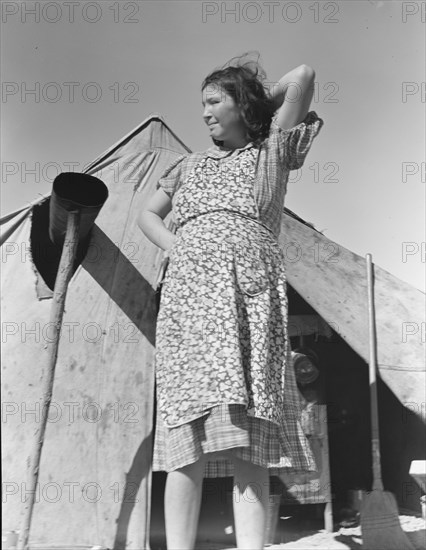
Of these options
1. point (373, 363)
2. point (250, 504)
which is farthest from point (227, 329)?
point (373, 363)

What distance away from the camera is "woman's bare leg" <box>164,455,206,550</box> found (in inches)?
66.3

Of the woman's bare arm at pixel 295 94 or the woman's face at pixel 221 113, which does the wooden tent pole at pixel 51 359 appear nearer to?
the woman's face at pixel 221 113

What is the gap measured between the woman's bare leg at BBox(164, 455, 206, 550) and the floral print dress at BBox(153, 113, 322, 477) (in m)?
0.04

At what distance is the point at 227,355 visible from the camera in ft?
5.74

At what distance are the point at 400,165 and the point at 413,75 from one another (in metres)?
0.40

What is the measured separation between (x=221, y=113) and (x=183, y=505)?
1.12 m

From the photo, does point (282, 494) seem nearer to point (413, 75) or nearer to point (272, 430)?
point (272, 430)

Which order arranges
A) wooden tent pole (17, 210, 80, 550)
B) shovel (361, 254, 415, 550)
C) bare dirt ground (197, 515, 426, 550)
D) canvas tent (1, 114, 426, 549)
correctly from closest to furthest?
wooden tent pole (17, 210, 80, 550), canvas tent (1, 114, 426, 549), shovel (361, 254, 415, 550), bare dirt ground (197, 515, 426, 550)

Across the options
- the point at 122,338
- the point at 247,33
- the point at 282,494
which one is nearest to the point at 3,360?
the point at 122,338

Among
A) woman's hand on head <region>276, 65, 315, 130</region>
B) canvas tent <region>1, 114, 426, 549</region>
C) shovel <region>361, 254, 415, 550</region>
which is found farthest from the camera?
shovel <region>361, 254, 415, 550</region>

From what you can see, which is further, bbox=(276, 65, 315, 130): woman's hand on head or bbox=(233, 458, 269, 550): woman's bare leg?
bbox=(276, 65, 315, 130): woman's hand on head

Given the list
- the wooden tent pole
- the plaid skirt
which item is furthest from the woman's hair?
the plaid skirt

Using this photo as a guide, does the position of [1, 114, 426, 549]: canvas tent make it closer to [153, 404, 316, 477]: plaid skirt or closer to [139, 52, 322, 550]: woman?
[139, 52, 322, 550]: woman

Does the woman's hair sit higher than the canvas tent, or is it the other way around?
the woman's hair
